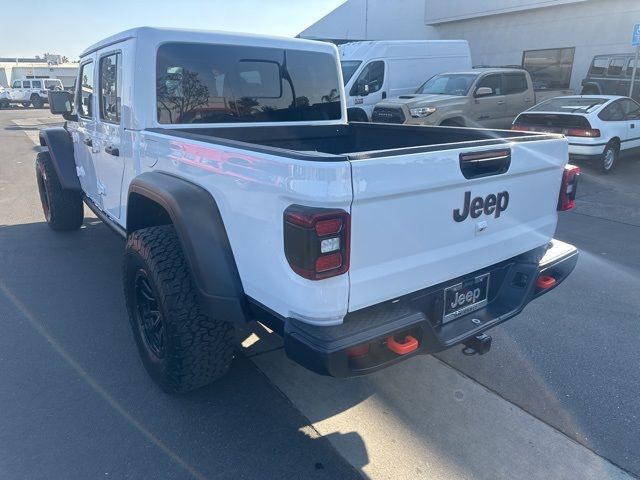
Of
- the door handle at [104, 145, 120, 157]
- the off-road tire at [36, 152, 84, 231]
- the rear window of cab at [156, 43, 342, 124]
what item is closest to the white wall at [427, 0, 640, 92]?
the rear window of cab at [156, 43, 342, 124]

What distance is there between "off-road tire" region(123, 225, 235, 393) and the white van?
379 inches

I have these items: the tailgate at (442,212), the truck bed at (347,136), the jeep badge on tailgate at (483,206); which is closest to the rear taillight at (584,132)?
the truck bed at (347,136)

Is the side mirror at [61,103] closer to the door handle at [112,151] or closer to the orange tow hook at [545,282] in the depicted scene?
the door handle at [112,151]

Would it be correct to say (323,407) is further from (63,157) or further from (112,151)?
(63,157)

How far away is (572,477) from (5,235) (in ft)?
20.7

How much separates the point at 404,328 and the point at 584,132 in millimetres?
8845

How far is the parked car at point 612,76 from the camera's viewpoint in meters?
13.8

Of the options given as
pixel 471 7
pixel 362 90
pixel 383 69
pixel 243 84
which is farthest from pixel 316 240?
pixel 471 7

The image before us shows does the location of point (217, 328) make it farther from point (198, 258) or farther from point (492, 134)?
point (492, 134)

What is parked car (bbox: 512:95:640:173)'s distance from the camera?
9.30 meters

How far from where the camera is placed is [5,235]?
6.01m

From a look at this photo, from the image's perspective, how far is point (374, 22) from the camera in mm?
25828

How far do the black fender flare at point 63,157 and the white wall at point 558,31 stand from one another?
658 inches

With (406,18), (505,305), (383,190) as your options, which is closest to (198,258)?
(383,190)
